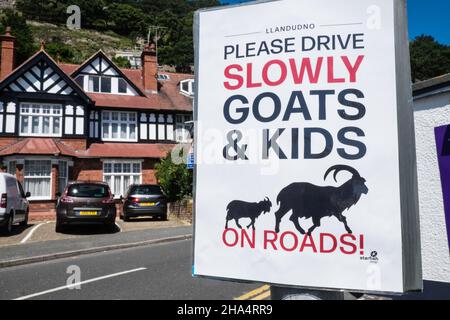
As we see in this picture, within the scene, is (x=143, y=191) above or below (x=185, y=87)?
below

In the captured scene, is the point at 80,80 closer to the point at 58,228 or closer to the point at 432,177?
the point at 58,228

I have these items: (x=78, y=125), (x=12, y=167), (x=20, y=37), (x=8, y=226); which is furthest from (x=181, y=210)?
(x=20, y=37)

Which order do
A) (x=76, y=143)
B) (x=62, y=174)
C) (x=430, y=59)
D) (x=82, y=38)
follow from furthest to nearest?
(x=82, y=38) → (x=430, y=59) → (x=76, y=143) → (x=62, y=174)

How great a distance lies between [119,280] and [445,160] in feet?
17.2

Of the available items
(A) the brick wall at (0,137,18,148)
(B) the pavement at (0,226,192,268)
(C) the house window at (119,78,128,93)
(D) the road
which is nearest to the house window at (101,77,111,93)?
(C) the house window at (119,78,128,93)

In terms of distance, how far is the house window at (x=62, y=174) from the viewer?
858 inches

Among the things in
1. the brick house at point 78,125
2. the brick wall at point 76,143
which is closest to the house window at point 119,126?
the brick house at point 78,125

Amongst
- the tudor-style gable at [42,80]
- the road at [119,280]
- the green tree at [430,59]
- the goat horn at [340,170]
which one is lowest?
the road at [119,280]

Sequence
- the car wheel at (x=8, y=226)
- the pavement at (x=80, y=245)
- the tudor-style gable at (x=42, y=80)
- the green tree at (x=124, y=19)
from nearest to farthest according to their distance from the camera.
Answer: the pavement at (x=80, y=245) → the car wheel at (x=8, y=226) → the tudor-style gable at (x=42, y=80) → the green tree at (x=124, y=19)

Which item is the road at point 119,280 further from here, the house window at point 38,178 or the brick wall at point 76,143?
the brick wall at point 76,143

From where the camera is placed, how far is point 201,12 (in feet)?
6.41

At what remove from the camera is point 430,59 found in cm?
5900

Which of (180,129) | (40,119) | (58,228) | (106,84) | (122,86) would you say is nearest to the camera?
(58,228)

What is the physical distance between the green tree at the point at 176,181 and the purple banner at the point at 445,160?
1667cm
